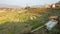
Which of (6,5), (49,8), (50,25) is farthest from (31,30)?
(6,5)

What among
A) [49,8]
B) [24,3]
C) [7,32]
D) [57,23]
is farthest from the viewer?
[24,3]

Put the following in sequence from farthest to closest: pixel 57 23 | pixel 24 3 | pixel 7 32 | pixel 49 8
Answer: pixel 24 3
pixel 49 8
pixel 57 23
pixel 7 32

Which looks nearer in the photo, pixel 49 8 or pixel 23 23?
pixel 23 23

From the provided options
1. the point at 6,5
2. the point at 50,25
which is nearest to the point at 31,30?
the point at 50,25

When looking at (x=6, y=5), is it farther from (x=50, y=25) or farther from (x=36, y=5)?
(x=50, y=25)

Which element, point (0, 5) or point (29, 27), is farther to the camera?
point (0, 5)

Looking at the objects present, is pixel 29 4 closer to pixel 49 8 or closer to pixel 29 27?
pixel 49 8
